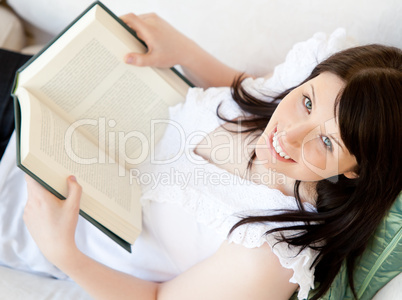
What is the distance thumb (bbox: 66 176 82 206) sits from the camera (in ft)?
2.29

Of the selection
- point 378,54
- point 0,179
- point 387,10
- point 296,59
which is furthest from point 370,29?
point 0,179

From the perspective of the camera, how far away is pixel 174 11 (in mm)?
1063

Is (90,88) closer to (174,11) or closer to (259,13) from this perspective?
(174,11)

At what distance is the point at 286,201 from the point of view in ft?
2.52

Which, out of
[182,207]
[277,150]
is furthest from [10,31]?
[277,150]

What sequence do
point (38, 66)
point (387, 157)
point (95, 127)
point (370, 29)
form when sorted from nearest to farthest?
point (387, 157) < point (38, 66) < point (95, 127) < point (370, 29)

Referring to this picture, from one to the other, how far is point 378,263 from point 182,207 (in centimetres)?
37

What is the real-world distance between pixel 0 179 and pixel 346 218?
71 cm

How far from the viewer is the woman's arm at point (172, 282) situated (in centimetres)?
69

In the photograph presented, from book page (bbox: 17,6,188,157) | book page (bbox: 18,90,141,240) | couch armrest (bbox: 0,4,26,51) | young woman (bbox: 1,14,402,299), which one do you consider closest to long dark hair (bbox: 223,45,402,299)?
young woman (bbox: 1,14,402,299)

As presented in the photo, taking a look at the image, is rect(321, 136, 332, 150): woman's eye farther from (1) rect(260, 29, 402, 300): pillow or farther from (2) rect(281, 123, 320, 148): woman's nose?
(1) rect(260, 29, 402, 300): pillow

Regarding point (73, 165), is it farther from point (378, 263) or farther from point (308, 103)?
point (378, 263)

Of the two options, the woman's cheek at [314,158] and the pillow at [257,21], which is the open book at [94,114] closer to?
the pillow at [257,21]

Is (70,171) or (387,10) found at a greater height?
(387,10)
